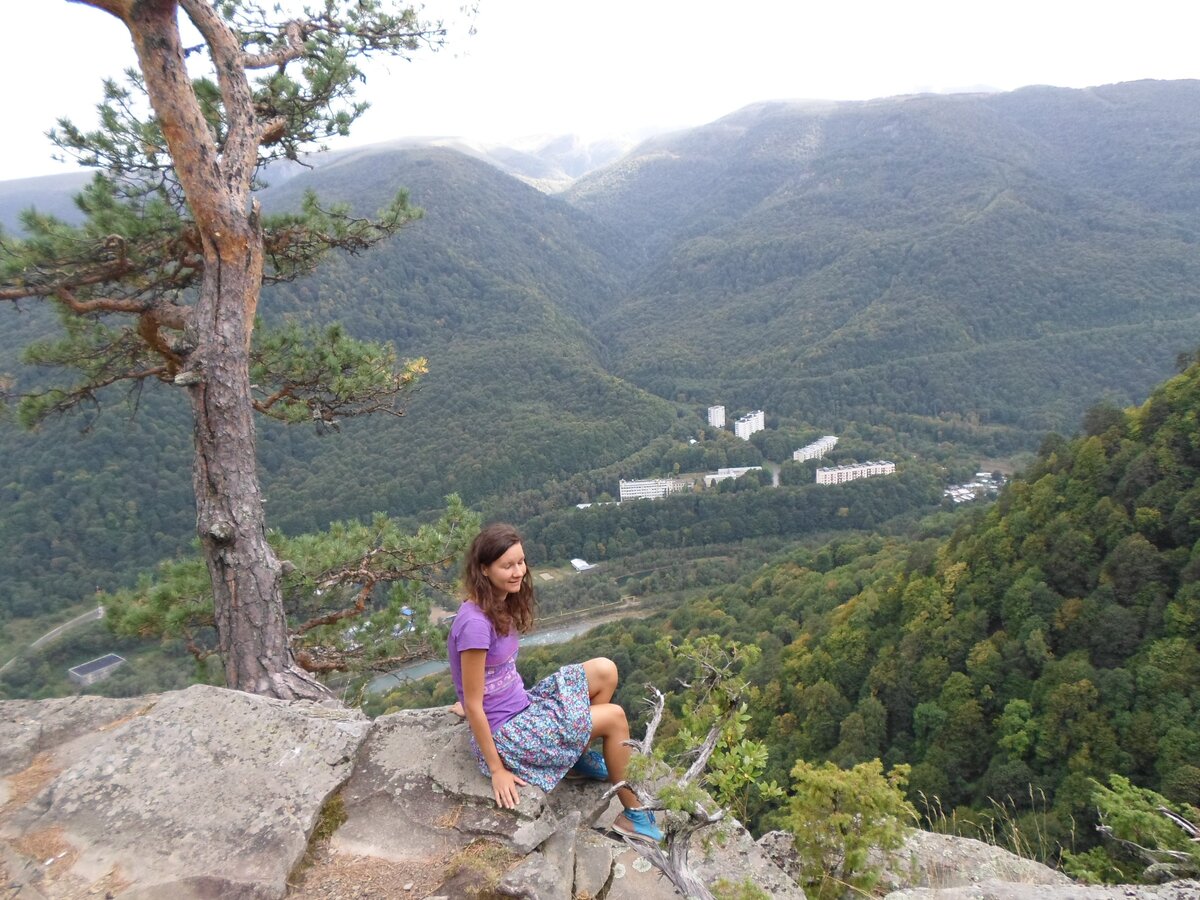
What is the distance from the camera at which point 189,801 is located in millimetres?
2703

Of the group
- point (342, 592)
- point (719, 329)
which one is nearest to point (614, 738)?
point (342, 592)

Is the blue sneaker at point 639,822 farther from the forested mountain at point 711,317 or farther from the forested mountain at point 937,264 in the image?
the forested mountain at point 937,264

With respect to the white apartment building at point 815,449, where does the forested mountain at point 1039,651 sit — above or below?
above

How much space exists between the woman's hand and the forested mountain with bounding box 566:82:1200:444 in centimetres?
6746

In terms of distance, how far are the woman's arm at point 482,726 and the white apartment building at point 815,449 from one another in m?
55.2

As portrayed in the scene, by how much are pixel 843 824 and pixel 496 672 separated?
6.28 ft

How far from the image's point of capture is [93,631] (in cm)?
2658

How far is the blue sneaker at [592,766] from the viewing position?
3.15m

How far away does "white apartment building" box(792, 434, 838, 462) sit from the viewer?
5644cm

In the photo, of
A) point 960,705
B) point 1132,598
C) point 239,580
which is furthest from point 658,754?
point 1132,598

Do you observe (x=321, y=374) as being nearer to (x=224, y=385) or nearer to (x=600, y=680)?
(x=224, y=385)

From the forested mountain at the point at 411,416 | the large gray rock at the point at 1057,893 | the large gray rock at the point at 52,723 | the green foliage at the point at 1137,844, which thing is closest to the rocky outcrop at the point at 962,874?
the large gray rock at the point at 1057,893

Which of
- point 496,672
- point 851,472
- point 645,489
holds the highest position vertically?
point 496,672

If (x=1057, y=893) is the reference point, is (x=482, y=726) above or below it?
above
